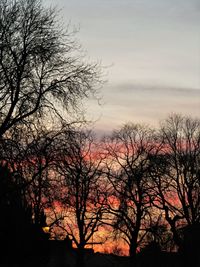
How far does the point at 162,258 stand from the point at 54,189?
614 inches

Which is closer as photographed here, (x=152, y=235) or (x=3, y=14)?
(x=3, y=14)

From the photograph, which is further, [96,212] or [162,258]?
[96,212]

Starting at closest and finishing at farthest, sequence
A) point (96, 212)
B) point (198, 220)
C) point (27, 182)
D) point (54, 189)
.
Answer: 1. point (27, 182)
2. point (54, 189)
3. point (198, 220)
4. point (96, 212)

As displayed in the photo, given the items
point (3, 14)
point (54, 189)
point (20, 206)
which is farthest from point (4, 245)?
point (3, 14)

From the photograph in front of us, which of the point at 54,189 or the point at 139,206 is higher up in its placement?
the point at 139,206

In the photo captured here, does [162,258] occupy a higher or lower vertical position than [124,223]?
lower

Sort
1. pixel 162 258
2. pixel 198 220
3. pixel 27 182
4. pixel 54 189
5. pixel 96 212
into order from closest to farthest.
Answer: pixel 27 182 < pixel 54 189 < pixel 162 258 < pixel 198 220 < pixel 96 212

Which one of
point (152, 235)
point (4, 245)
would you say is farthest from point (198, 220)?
point (4, 245)

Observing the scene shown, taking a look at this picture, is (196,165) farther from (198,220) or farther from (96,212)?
(96,212)

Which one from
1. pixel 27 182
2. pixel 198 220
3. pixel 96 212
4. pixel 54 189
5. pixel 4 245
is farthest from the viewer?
pixel 96 212

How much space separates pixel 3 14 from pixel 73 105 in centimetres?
463

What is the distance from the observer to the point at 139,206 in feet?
159

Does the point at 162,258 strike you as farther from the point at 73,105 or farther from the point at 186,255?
the point at 73,105

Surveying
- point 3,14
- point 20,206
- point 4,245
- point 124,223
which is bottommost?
point 4,245
